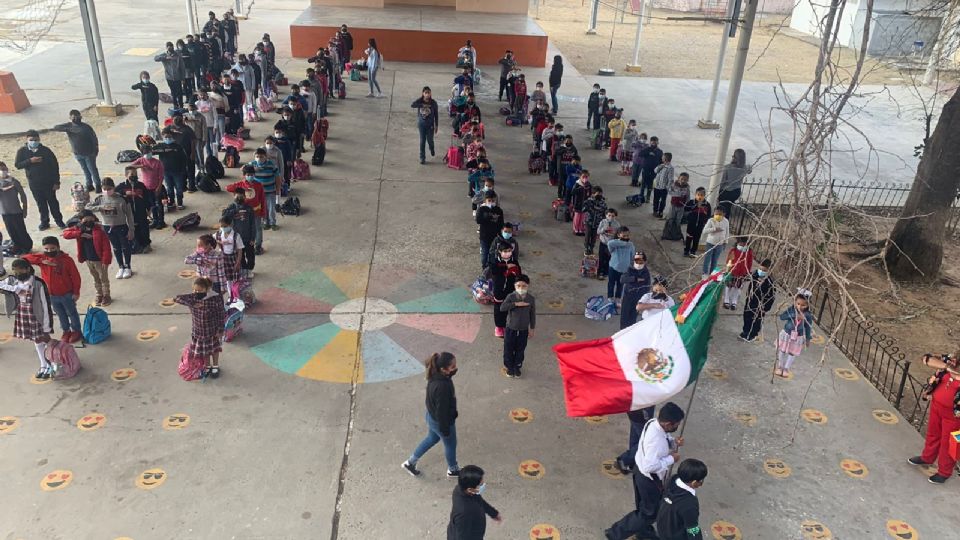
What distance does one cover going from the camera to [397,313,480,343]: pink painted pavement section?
964 cm

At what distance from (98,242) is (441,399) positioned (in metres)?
5.92

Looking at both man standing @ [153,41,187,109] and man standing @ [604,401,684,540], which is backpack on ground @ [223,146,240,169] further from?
man standing @ [604,401,684,540]

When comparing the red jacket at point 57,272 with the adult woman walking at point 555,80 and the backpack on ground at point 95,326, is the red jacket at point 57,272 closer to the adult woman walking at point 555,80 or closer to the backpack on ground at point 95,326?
the backpack on ground at point 95,326

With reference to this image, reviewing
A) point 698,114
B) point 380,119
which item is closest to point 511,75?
point 380,119

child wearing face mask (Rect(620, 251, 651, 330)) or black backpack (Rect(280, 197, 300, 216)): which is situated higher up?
child wearing face mask (Rect(620, 251, 651, 330))

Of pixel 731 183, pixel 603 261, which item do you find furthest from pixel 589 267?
pixel 731 183

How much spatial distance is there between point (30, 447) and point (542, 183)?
36.8 feet

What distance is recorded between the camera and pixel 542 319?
10156 mm

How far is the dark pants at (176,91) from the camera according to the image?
61.2 ft

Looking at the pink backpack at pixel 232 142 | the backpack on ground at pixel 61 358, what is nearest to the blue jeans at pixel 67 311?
the backpack on ground at pixel 61 358

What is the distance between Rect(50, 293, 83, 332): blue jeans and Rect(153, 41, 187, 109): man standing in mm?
11387

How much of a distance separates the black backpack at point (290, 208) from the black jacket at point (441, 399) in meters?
7.80

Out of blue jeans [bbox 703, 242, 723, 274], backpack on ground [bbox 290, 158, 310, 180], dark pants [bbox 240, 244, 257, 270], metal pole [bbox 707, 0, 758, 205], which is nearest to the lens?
dark pants [bbox 240, 244, 257, 270]

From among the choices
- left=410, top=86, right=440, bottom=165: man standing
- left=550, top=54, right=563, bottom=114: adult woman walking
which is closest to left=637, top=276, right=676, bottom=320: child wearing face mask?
left=410, top=86, right=440, bottom=165: man standing
